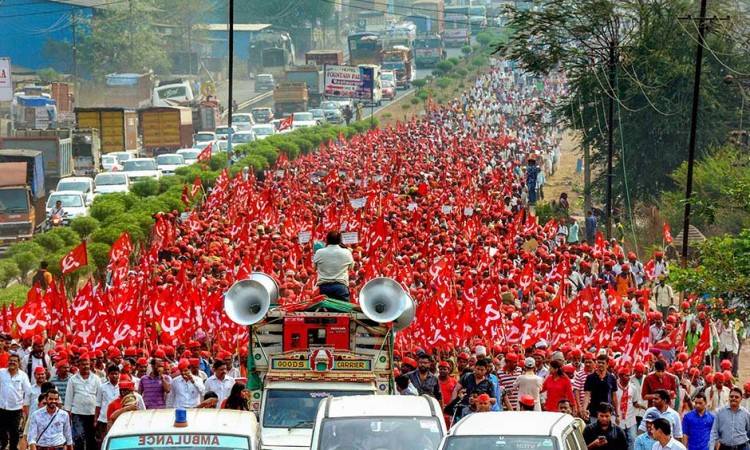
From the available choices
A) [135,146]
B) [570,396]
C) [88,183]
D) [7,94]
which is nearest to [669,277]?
[570,396]

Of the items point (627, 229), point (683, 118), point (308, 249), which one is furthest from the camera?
point (683, 118)

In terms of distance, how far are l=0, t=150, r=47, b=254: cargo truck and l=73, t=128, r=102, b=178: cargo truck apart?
1096 centimetres

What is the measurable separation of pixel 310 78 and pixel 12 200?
5153 cm

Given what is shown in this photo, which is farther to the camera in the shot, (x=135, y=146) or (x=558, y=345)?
(x=135, y=146)

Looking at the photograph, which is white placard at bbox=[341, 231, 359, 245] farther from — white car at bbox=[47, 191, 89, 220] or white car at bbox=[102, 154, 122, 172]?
white car at bbox=[102, 154, 122, 172]

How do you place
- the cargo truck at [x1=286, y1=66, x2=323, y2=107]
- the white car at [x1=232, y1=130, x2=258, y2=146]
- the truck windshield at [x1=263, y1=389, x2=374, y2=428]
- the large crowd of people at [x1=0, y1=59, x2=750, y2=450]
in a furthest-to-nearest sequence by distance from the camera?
the cargo truck at [x1=286, y1=66, x2=323, y2=107] < the white car at [x1=232, y1=130, x2=258, y2=146] < the large crowd of people at [x1=0, y1=59, x2=750, y2=450] < the truck windshield at [x1=263, y1=389, x2=374, y2=428]

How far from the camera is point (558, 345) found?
2044cm

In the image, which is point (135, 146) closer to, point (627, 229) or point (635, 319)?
point (627, 229)

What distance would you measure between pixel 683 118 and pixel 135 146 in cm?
2086

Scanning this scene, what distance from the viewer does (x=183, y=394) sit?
52.5ft

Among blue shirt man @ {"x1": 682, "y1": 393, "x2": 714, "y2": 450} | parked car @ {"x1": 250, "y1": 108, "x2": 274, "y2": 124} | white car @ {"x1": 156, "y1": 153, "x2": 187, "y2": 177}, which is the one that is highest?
blue shirt man @ {"x1": 682, "y1": 393, "x2": 714, "y2": 450}

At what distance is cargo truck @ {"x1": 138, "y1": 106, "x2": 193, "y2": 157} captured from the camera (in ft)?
203

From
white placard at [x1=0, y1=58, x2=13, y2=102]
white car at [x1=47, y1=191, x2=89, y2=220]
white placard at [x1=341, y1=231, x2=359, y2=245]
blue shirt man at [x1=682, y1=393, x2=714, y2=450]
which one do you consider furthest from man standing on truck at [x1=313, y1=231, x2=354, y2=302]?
white placard at [x1=0, y1=58, x2=13, y2=102]

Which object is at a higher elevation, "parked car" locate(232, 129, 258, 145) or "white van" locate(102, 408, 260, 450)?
"white van" locate(102, 408, 260, 450)
